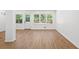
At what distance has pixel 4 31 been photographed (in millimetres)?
4223

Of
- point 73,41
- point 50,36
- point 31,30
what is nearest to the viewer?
point 31,30
